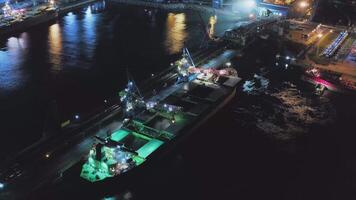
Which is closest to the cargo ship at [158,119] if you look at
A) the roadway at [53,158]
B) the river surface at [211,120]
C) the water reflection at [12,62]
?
the roadway at [53,158]

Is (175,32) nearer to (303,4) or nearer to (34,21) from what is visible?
(34,21)

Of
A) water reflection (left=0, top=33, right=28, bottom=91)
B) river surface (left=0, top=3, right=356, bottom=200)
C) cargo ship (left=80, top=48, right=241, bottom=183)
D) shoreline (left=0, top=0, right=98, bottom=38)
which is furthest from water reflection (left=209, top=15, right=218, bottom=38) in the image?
shoreline (left=0, top=0, right=98, bottom=38)

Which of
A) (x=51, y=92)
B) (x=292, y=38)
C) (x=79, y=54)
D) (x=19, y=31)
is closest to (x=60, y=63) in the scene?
(x=79, y=54)

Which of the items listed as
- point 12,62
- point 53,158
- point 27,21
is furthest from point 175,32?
point 53,158

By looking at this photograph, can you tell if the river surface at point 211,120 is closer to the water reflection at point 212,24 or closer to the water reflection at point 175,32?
the water reflection at point 175,32

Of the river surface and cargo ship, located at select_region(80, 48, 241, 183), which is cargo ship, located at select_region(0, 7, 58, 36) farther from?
cargo ship, located at select_region(80, 48, 241, 183)
